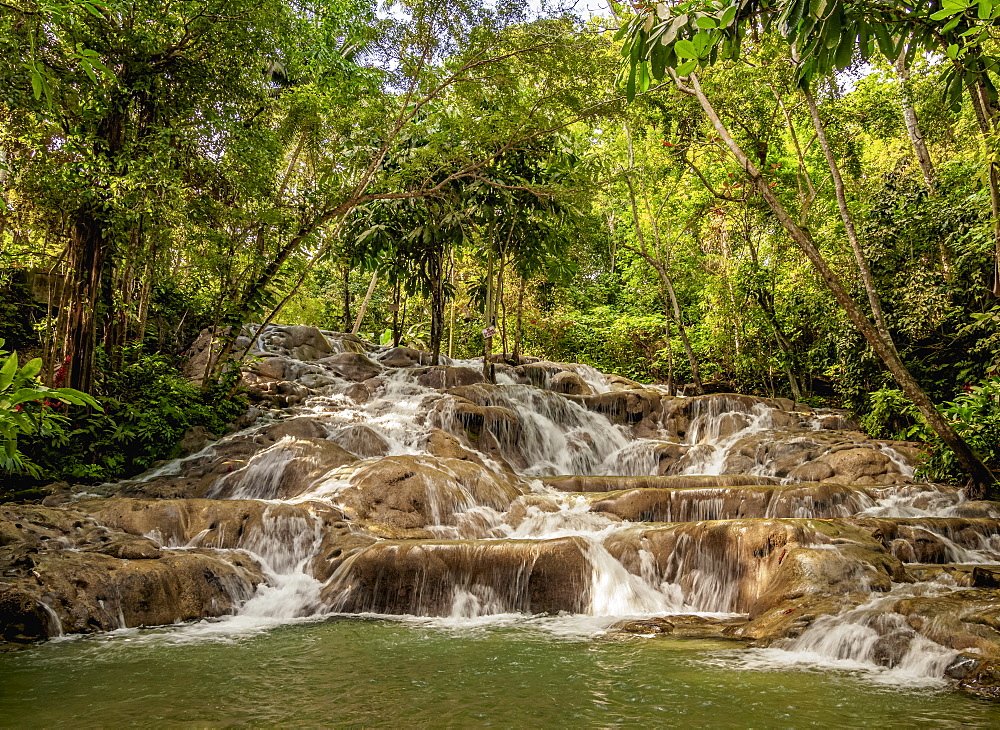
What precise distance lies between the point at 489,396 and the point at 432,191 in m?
5.15

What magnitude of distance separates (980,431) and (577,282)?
17.1m

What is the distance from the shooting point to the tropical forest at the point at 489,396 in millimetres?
3664

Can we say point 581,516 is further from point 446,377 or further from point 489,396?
point 446,377

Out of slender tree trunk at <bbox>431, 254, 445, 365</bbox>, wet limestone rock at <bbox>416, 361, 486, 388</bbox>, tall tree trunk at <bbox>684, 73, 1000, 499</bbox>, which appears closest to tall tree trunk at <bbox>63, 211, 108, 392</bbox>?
wet limestone rock at <bbox>416, 361, 486, 388</bbox>

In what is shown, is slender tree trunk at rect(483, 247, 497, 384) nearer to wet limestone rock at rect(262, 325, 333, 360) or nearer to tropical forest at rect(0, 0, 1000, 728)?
tropical forest at rect(0, 0, 1000, 728)

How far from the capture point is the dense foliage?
30.0ft

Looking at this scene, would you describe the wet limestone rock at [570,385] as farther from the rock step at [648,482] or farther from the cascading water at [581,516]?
the rock step at [648,482]

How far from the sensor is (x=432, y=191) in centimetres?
980

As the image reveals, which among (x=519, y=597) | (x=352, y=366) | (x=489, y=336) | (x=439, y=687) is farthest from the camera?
(x=352, y=366)

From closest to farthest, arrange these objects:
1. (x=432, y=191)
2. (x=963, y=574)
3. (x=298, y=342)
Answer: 1. (x=963, y=574)
2. (x=432, y=191)
3. (x=298, y=342)

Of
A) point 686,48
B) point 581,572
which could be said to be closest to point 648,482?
point 581,572

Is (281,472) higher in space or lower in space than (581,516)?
higher

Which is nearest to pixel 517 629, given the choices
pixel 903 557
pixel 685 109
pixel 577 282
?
pixel 903 557

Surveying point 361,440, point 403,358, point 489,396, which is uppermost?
point 403,358
